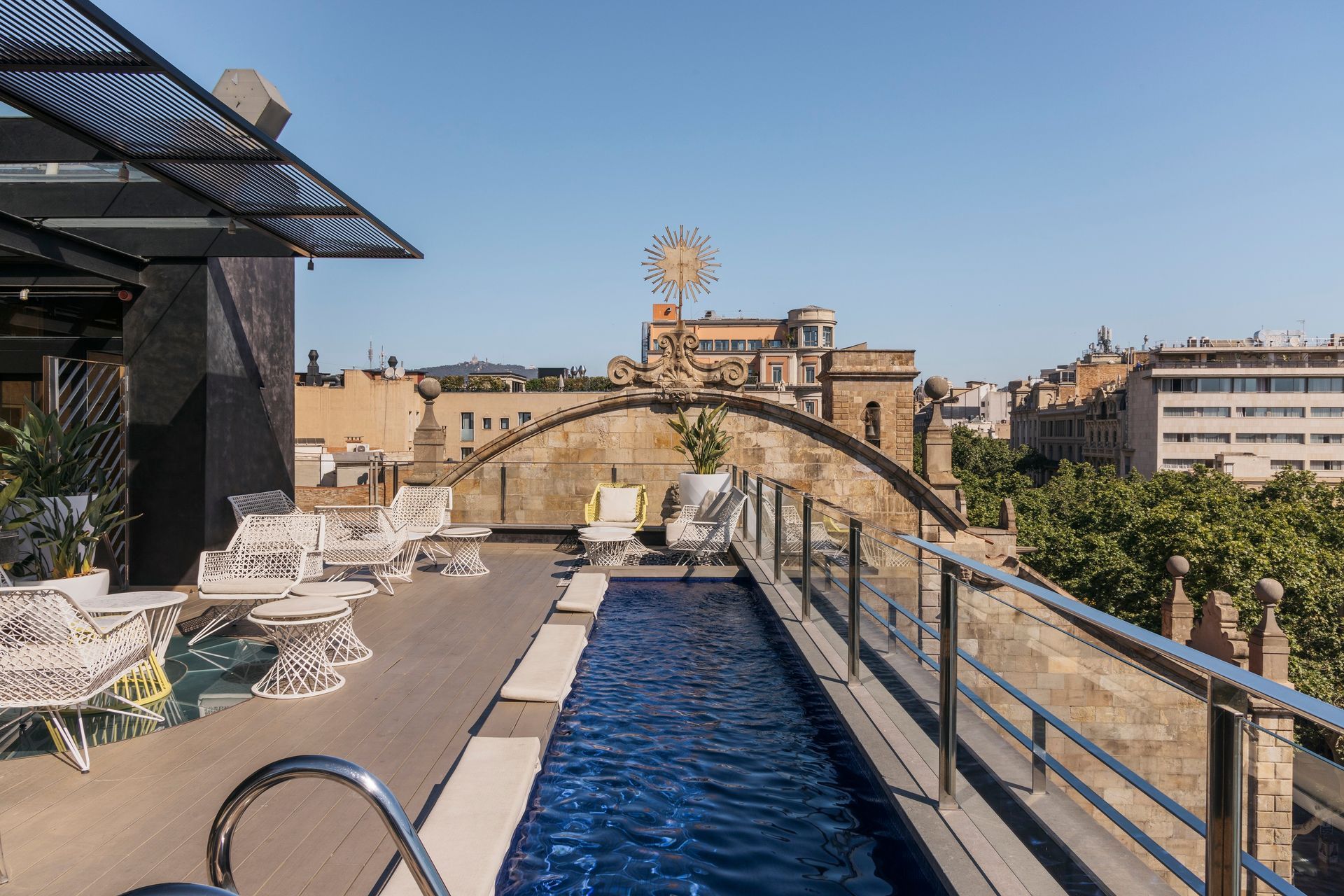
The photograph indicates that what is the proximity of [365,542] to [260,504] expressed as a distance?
4.29 feet

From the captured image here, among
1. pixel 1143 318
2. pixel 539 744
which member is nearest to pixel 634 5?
pixel 539 744

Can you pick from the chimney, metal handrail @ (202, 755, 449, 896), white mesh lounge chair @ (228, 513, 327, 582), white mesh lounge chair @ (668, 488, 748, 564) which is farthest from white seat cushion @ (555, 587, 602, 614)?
the chimney

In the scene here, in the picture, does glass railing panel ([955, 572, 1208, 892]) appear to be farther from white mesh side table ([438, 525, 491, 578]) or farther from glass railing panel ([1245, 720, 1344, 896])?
white mesh side table ([438, 525, 491, 578])

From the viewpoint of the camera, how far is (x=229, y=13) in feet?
27.8

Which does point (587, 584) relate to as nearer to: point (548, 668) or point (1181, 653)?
point (548, 668)

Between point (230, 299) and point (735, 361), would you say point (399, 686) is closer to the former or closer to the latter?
point (230, 299)

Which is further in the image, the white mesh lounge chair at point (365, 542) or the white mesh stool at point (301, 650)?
the white mesh lounge chair at point (365, 542)

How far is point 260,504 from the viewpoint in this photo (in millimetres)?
7895

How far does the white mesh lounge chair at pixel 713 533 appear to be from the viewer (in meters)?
9.34

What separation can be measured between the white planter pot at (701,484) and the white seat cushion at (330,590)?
5714mm

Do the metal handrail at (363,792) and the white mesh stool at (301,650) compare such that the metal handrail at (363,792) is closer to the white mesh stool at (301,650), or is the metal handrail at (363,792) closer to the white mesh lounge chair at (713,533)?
the white mesh stool at (301,650)

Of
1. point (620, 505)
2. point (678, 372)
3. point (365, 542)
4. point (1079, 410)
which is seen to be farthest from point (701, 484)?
point (1079, 410)

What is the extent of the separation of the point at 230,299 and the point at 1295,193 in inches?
905

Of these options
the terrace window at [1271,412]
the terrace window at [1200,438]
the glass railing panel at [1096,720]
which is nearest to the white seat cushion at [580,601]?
the glass railing panel at [1096,720]
